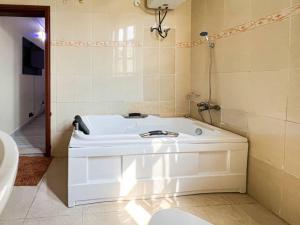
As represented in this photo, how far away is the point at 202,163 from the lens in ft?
7.50

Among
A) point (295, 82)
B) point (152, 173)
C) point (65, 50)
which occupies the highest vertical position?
point (65, 50)

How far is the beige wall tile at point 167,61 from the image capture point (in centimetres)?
359

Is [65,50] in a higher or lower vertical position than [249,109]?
higher

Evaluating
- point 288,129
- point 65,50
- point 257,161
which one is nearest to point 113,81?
point 65,50

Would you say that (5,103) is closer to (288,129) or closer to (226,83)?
(226,83)

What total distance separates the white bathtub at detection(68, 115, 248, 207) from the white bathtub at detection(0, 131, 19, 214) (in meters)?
1.12

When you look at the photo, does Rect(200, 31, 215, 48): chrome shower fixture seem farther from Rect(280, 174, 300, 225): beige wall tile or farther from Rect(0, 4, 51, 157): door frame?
Rect(0, 4, 51, 157): door frame

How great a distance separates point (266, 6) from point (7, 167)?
2.07m

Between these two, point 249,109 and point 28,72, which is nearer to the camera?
point 249,109

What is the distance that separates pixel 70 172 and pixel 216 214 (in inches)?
43.4

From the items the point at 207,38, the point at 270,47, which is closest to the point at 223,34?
the point at 207,38

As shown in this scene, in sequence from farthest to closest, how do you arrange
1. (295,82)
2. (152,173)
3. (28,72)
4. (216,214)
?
(28,72)
(152,173)
(216,214)
(295,82)

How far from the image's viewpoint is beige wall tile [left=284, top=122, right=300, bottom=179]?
1773mm

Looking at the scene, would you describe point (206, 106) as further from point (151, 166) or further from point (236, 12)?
point (151, 166)
